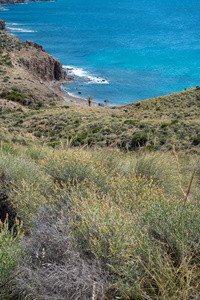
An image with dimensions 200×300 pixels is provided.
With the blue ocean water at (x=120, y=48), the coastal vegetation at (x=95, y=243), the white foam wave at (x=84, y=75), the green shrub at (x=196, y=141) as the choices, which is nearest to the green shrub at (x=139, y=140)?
the green shrub at (x=196, y=141)

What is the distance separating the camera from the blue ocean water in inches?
2798

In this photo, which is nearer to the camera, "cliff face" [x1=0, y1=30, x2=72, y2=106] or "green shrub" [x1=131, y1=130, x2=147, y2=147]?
"green shrub" [x1=131, y1=130, x2=147, y2=147]

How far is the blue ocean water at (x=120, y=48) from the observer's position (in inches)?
2798

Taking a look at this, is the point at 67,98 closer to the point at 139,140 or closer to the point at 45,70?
the point at 45,70

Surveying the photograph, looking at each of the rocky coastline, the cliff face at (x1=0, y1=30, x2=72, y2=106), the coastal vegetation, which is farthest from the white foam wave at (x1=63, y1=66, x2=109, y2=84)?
the coastal vegetation

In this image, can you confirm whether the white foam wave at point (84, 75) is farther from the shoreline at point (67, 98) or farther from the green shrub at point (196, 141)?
the green shrub at point (196, 141)

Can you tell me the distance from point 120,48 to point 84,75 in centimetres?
4013

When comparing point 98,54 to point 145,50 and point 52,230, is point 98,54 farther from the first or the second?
point 52,230

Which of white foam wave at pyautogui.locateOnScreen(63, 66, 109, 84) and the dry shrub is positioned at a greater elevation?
white foam wave at pyautogui.locateOnScreen(63, 66, 109, 84)

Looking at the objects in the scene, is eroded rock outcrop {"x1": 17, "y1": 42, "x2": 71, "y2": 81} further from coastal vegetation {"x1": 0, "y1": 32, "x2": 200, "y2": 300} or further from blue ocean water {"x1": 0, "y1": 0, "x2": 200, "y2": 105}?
coastal vegetation {"x1": 0, "y1": 32, "x2": 200, "y2": 300}

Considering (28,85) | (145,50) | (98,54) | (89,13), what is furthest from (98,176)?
(89,13)

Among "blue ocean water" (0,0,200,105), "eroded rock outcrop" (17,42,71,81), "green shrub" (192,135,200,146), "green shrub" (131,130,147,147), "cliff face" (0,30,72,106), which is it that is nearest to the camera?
"green shrub" (192,135,200,146)

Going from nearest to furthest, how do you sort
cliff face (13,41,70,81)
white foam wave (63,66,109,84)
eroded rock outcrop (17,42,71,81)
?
cliff face (13,41,70,81) < eroded rock outcrop (17,42,71,81) < white foam wave (63,66,109,84)

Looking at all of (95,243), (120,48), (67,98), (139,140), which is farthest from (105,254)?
(120,48)
